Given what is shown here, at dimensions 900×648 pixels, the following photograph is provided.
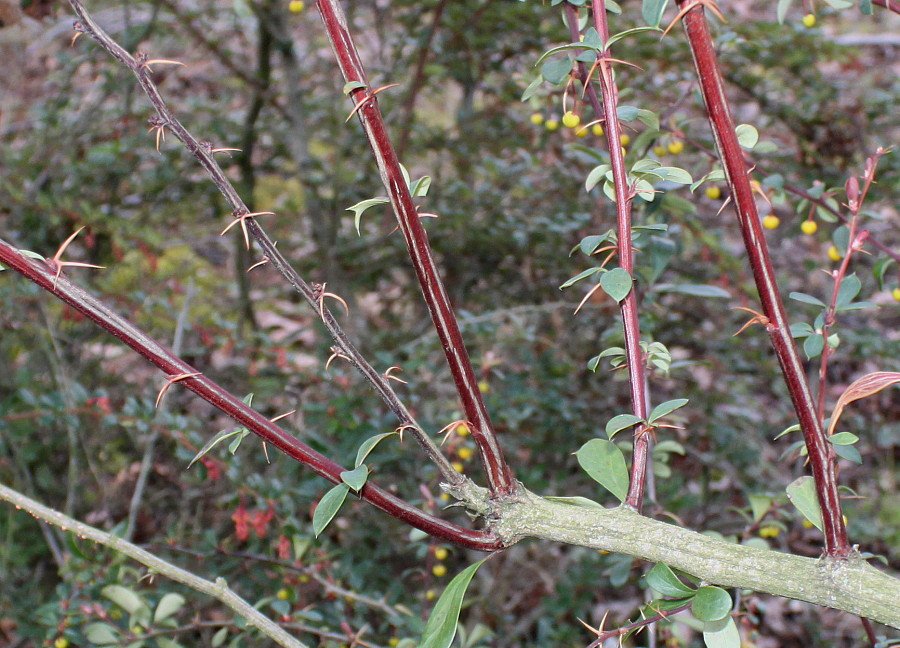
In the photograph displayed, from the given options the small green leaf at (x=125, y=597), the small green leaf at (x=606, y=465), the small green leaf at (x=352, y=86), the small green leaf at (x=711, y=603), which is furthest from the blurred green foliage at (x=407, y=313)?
the small green leaf at (x=352, y=86)

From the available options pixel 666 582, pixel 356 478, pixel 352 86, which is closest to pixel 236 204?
pixel 352 86

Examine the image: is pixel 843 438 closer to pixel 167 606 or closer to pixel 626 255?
pixel 626 255

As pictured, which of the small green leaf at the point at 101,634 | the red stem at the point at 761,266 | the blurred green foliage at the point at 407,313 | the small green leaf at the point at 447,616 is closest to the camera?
the red stem at the point at 761,266

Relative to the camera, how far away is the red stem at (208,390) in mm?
646

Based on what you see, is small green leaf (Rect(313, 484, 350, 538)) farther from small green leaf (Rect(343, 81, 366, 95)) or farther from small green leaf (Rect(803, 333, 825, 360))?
small green leaf (Rect(803, 333, 825, 360))

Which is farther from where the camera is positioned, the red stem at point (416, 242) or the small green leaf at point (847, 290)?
the small green leaf at point (847, 290)

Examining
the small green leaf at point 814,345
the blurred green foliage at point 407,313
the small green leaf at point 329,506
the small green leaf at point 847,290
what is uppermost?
the small green leaf at point 329,506

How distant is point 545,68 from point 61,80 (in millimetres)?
2208

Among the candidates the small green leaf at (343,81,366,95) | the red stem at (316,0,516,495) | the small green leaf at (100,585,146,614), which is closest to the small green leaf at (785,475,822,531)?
the red stem at (316,0,516,495)

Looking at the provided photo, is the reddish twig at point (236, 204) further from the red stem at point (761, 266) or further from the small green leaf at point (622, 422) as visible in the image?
the red stem at point (761, 266)

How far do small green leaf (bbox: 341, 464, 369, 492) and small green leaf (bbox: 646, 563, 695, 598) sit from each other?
26 cm

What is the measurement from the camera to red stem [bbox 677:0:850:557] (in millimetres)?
Answer: 583

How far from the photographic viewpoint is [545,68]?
823 millimetres

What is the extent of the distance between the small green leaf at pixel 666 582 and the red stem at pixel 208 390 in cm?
14
